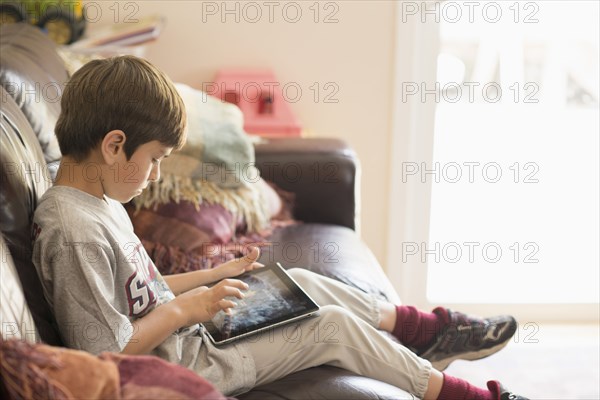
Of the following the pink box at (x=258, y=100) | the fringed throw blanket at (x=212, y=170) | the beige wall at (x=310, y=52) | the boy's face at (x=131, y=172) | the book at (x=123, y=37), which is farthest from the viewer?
the beige wall at (x=310, y=52)

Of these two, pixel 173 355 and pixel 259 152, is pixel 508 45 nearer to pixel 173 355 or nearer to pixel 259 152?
pixel 259 152

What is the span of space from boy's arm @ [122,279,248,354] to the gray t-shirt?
0.10 feet

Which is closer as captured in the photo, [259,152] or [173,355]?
[173,355]

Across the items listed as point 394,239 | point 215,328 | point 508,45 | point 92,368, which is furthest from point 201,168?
point 508,45

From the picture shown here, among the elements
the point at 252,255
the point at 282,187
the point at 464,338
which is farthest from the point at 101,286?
the point at 282,187

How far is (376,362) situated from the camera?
1.45 m

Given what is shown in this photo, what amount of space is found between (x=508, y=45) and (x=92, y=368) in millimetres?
2600

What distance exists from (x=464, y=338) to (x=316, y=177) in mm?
755

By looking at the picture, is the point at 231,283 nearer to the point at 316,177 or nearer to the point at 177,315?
the point at 177,315

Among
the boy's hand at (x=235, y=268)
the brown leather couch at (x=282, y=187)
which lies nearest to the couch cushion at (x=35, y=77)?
the brown leather couch at (x=282, y=187)

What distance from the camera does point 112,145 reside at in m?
1.32

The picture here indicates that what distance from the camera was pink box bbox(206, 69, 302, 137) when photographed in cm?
257

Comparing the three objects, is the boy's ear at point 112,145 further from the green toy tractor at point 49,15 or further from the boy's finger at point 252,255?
the green toy tractor at point 49,15

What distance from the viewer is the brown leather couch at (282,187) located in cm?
131
